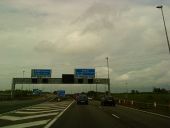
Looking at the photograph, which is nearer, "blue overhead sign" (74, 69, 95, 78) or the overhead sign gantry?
the overhead sign gantry

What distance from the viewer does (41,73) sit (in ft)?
227

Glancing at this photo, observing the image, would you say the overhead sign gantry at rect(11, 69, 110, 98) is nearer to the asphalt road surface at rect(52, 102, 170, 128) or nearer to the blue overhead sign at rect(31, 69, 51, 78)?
the blue overhead sign at rect(31, 69, 51, 78)

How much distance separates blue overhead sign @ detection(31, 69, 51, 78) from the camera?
225ft

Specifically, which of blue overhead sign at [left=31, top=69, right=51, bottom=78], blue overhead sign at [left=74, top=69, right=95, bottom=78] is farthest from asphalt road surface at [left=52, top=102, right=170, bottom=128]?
blue overhead sign at [left=74, top=69, right=95, bottom=78]

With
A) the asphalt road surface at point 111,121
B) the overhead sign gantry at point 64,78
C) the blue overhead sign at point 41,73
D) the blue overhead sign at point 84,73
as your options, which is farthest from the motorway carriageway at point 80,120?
the blue overhead sign at point 84,73

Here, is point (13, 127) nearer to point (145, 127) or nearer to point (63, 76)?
point (145, 127)

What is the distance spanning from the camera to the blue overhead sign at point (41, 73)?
68688 mm

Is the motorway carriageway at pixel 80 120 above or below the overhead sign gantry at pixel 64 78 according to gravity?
below

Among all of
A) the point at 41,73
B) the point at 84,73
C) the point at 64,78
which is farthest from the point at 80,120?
the point at 64,78

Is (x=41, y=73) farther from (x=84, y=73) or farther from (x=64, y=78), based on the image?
(x=84, y=73)

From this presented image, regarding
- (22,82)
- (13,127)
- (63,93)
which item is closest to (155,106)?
(13,127)

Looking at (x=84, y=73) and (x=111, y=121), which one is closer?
(x=111, y=121)

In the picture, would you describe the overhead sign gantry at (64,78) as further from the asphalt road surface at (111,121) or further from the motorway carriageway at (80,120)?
the asphalt road surface at (111,121)

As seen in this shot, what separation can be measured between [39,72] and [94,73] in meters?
11.2
